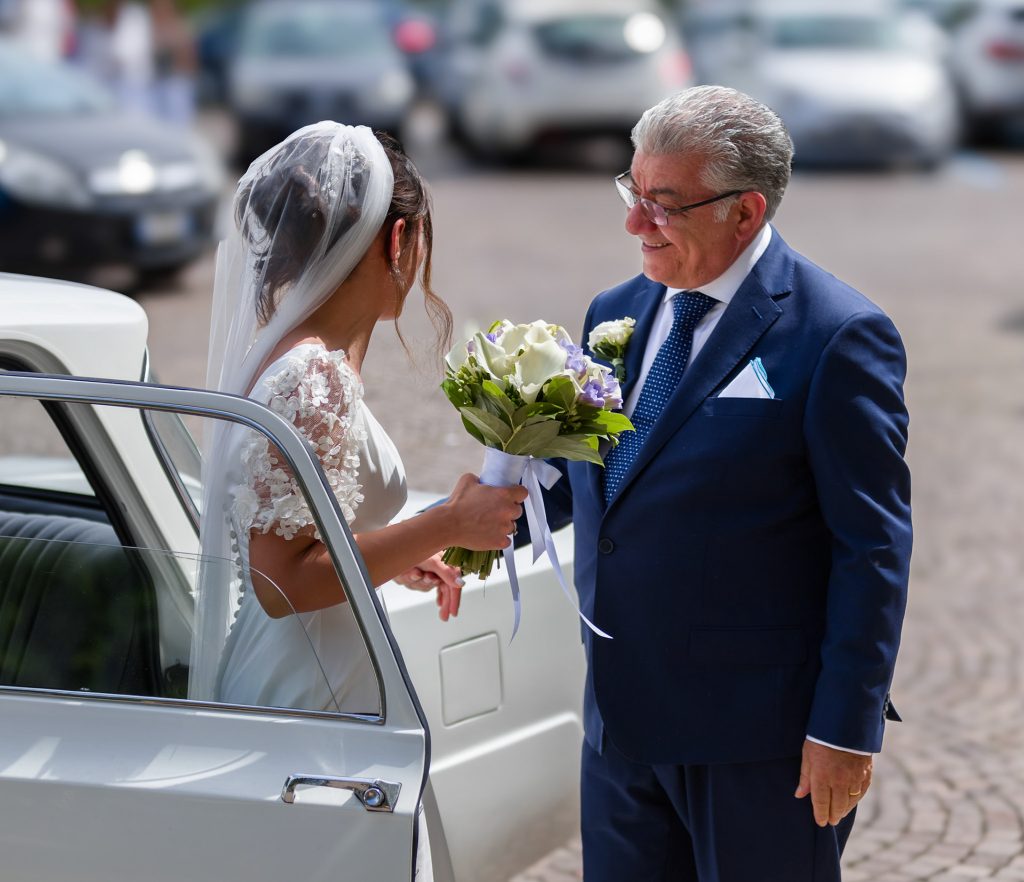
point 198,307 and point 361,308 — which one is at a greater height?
point 361,308

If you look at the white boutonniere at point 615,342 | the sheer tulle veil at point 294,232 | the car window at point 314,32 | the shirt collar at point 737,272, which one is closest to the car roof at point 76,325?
the sheer tulle veil at point 294,232

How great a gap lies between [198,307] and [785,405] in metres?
7.00

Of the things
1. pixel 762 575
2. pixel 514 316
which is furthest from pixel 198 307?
pixel 762 575

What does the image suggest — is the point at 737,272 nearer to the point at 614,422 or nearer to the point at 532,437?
the point at 614,422

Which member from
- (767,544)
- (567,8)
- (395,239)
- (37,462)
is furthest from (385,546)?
(567,8)

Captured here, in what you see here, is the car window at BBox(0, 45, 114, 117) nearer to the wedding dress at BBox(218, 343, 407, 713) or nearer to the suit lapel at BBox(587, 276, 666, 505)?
the suit lapel at BBox(587, 276, 666, 505)

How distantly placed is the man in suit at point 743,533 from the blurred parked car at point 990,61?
15176 mm

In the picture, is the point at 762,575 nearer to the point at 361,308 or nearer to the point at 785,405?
the point at 785,405

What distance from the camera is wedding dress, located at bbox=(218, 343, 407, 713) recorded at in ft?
7.73

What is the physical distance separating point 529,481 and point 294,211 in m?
0.63

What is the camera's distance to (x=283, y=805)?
224 centimetres

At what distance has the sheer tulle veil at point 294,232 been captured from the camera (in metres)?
2.59

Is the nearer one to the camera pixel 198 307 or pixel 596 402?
pixel 596 402

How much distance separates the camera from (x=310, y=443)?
7.75 feet
